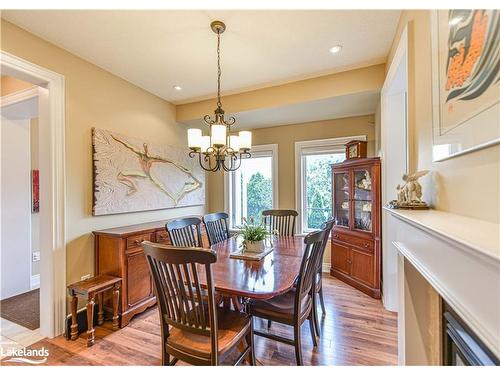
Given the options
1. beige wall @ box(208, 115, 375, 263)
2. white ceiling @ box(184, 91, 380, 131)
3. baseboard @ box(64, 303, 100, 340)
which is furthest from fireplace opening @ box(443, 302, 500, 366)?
baseboard @ box(64, 303, 100, 340)

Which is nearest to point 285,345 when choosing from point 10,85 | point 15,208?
point 15,208

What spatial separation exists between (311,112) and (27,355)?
13.0 feet

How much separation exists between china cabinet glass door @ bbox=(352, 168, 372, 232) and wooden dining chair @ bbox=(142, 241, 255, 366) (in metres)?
2.18

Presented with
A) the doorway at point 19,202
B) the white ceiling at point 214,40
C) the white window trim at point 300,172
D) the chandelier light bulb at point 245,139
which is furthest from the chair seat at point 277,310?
the doorway at point 19,202

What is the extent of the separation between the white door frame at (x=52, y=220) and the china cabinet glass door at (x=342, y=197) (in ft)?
10.9

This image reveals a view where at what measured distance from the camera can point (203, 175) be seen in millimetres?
4262

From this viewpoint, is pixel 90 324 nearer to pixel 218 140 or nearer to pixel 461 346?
pixel 218 140

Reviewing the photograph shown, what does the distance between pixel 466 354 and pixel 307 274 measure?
90cm

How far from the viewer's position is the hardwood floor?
6.07 ft

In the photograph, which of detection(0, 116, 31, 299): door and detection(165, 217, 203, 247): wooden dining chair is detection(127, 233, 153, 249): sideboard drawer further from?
detection(0, 116, 31, 299): door

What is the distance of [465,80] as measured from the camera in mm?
886

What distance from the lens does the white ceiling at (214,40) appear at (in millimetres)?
1843
